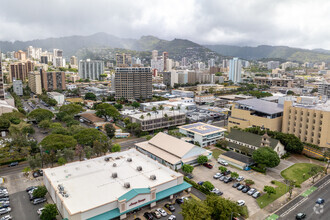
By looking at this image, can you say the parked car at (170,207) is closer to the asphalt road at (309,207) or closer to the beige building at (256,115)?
the asphalt road at (309,207)

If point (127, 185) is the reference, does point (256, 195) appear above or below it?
below

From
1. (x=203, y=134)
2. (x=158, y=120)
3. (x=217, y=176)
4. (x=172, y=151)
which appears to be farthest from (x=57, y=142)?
(x=203, y=134)

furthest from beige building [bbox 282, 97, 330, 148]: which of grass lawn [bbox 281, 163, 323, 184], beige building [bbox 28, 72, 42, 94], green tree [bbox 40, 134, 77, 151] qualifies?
beige building [bbox 28, 72, 42, 94]

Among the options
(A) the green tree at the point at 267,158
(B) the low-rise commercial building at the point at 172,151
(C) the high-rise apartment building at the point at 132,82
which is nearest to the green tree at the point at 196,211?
(B) the low-rise commercial building at the point at 172,151

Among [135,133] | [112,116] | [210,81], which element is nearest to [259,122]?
[135,133]

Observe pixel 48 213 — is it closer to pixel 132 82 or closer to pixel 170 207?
pixel 170 207

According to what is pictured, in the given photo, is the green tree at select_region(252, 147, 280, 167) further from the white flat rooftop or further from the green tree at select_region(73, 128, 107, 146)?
the green tree at select_region(73, 128, 107, 146)

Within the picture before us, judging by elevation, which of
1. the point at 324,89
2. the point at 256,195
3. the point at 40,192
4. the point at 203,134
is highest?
the point at 324,89

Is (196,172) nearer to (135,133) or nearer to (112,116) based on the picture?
(135,133)
